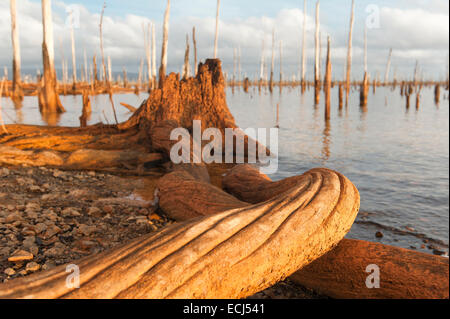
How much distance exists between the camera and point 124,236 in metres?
3.50

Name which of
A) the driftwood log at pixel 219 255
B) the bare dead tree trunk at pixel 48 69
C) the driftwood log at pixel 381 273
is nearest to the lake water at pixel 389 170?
the driftwood log at pixel 381 273

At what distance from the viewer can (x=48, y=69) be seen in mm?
18172

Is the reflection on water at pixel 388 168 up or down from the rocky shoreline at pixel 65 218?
down

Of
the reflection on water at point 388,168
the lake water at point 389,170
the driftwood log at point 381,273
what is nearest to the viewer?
the driftwood log at point 381,273

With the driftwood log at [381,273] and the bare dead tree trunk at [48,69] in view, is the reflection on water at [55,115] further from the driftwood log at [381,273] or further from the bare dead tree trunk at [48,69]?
the driftwood log at [381,273]

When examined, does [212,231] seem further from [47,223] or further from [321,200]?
[47,223]

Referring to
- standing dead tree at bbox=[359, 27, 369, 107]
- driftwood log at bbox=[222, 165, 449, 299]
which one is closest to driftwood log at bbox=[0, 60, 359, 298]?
driftwood log at bbox=[222, 165, 449, 299]

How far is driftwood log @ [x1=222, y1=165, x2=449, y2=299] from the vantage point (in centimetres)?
208

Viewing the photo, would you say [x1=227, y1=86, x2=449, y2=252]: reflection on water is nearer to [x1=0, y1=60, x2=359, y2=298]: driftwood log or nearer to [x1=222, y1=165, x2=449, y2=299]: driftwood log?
[x1=222, y1=165, x2=449, y2=299]: driftwood log

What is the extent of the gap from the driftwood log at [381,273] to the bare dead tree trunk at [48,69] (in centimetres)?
1942

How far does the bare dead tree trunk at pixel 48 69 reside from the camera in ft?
56.9

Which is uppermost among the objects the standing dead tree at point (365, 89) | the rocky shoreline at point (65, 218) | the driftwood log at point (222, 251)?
the standing dead tree at point (365, 89)

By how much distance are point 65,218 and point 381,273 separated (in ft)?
10.5

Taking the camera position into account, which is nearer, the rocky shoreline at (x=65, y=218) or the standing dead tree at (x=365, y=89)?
the rocky shoreline at (x=65, y=218)
